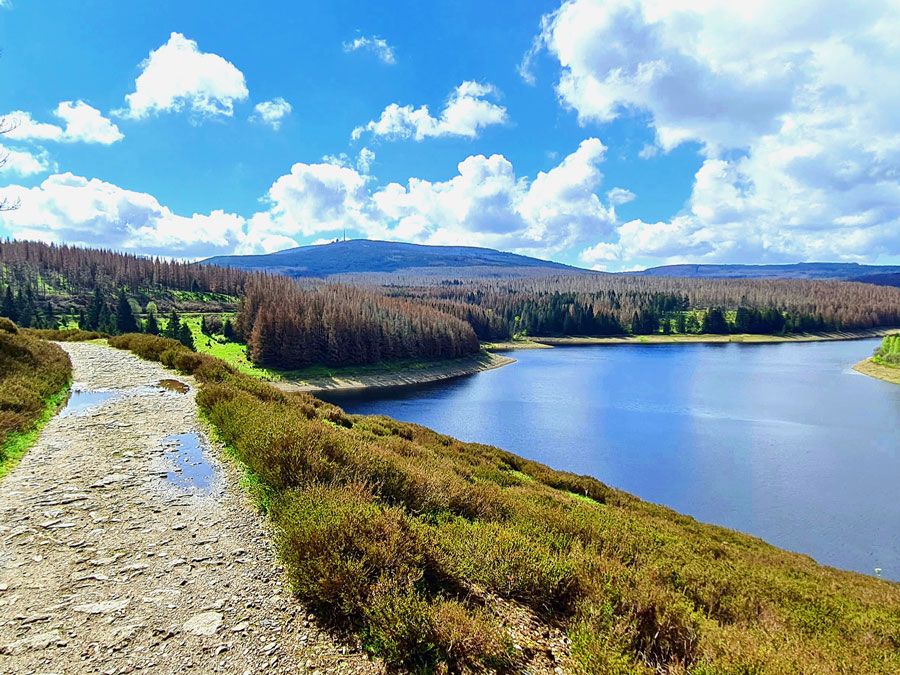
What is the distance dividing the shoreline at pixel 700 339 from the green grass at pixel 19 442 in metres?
142

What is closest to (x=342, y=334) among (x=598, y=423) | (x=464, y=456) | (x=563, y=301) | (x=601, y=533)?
(x=598, y=423)

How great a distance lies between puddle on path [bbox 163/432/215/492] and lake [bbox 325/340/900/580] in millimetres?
27179

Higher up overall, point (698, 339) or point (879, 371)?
point (698, 339)

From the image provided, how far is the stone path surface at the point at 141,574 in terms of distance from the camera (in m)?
4.43

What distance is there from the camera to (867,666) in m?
5.55

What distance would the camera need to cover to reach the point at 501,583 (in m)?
5.82

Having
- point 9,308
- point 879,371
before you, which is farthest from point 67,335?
point 879,371

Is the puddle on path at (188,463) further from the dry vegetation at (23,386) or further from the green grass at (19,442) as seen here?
the dry vegetation at (23,386)

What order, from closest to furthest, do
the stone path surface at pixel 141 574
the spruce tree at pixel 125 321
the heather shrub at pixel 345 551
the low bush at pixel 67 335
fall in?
→ the stone path surface at pixel 141 574 → the heather shrub at pixel 345 551 → the low bush at pixel 67 335 → the spruce tree at pixel 125 321

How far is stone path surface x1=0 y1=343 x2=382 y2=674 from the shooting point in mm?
4426

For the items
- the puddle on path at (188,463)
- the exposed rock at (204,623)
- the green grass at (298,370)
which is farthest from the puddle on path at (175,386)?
the green grass at (298,370)

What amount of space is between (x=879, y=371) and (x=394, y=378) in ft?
281

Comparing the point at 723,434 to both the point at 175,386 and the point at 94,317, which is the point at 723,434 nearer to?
the point at 175,386

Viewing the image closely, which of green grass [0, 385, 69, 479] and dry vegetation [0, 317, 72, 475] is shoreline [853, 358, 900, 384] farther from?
dry vegetation [0, 317, 72, 475]
